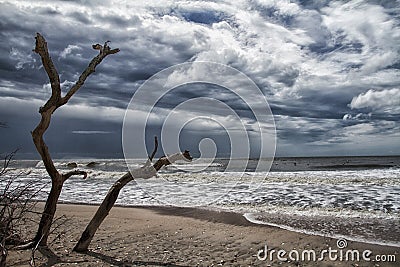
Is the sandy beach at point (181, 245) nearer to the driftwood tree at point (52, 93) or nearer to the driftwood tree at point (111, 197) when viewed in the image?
the driftwood tree at point (111, 197)

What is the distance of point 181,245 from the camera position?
6.71 metres

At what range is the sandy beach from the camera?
5758 millimetres

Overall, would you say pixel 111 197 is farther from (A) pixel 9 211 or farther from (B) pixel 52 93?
(B) pixel 52 93

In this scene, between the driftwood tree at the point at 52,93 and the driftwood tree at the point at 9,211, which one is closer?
the driftwood tree at the point at 9,211

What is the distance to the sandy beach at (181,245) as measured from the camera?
5758 millimetres

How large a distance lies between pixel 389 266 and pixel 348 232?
2.20m

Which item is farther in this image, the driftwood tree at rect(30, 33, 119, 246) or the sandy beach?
the sandy beach

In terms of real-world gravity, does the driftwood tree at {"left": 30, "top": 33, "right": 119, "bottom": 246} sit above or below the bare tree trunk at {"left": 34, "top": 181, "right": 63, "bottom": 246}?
above

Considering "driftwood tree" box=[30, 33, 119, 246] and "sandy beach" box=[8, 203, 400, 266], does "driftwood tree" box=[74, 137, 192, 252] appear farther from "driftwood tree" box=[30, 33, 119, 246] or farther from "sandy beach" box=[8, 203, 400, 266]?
"driftwood tree" box=[30, 33, 119, 246]

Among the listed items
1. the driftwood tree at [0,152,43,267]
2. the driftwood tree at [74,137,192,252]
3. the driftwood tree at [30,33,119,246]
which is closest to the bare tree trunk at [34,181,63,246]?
the driftwood tree at [30,33,119,246]

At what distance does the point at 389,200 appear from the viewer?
491 inches

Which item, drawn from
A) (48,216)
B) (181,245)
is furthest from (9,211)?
(181,245)

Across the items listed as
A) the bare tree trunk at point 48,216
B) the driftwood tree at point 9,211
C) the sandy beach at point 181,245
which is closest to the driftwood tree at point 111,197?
the sandy beach at point 181,245

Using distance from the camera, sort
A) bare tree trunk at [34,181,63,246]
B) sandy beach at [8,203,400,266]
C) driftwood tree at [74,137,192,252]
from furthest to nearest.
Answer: driftwood tree at [74,137,192,252] → bare tree trunk at [34,181,63,246] → sandy beach at [8,203,400,266]
